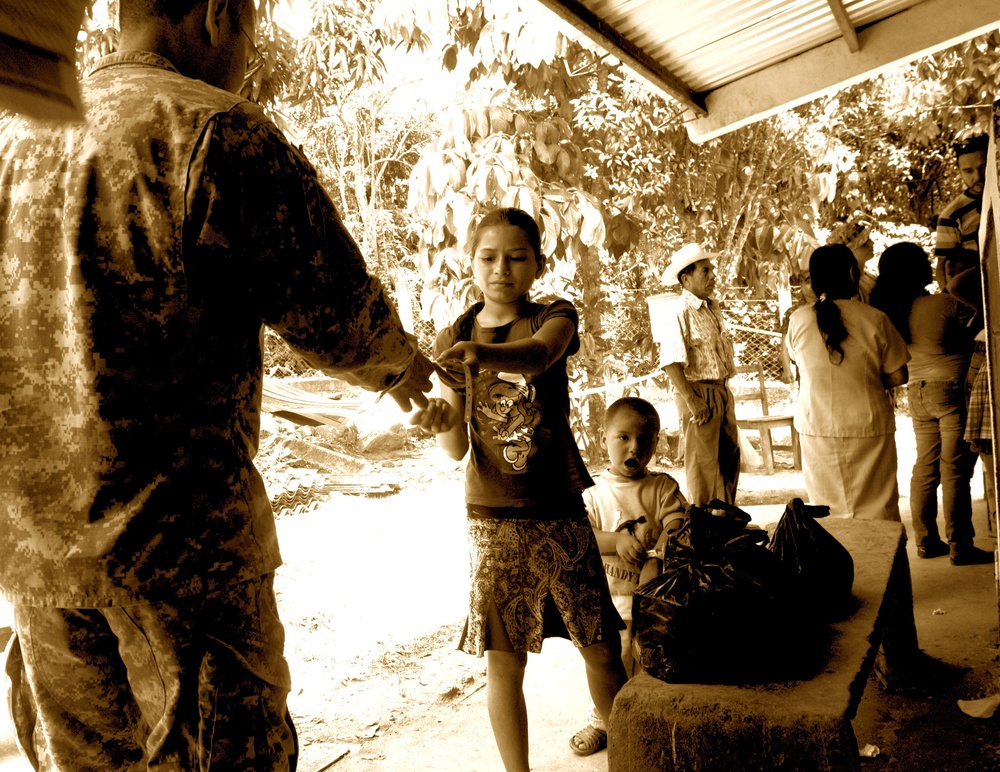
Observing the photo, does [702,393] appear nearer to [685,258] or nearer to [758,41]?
[685,258]

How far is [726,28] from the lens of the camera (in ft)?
14.6

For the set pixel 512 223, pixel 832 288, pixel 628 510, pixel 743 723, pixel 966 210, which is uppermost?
pixel 966 210

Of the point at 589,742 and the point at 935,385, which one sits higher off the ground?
the point at 935,385

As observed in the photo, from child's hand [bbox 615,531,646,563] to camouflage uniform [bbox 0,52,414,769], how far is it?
1.79 m

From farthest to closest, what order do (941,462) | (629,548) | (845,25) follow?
1. (941,462)
2. (845,25)
3. (629,548)

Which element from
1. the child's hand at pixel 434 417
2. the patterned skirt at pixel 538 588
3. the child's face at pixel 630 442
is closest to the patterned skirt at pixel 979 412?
the child's face at pixel 630 442

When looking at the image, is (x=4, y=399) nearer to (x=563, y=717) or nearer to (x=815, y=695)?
(x=815, y=695)

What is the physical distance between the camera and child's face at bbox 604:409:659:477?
3260mm

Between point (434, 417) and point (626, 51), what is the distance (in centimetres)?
298

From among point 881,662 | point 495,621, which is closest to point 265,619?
point 495,621

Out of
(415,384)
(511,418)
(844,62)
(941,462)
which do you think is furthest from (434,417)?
(941,462)

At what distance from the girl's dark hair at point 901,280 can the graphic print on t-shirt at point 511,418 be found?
326 cm

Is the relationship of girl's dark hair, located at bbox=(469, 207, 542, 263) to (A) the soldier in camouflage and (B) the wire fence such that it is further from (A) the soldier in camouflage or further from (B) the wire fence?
(B) the wire fence

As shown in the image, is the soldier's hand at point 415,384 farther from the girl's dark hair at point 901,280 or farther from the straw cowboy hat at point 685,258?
the girl's dark hair at point 901,280
